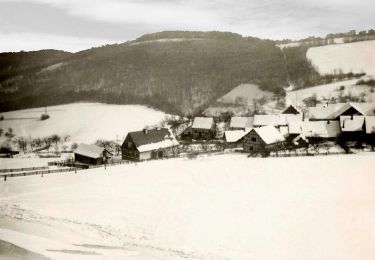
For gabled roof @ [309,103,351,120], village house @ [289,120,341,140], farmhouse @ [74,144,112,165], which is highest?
gabled roof @ [309,103,351,120]

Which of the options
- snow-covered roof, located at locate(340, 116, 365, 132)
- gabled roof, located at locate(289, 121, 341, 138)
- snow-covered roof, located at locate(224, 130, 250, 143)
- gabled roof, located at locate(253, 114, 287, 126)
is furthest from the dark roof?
snow-covered roof, located at locate(340, 116, 365, 132)

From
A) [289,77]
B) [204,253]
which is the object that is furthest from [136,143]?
[289,77]

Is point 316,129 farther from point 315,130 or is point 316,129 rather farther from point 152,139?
point 152,139

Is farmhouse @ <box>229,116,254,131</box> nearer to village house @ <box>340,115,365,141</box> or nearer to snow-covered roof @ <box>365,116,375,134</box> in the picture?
village house @ <box>340,115,365,141</box>

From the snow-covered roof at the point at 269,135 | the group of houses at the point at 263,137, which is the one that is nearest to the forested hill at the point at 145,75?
the group of houses at the point at 263,137

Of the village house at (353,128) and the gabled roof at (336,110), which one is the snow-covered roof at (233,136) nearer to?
the village house at (353,128)

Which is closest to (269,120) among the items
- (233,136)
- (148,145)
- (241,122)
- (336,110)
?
(241,122)

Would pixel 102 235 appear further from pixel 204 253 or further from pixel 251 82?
pixel 251 82
